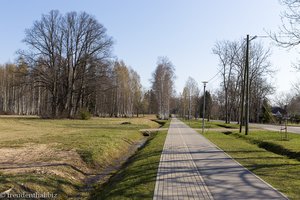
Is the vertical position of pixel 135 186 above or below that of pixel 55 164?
above

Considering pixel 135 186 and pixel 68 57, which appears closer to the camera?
pixel 135 186

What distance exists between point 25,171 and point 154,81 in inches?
2729

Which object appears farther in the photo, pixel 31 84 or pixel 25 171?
pixel 31 84

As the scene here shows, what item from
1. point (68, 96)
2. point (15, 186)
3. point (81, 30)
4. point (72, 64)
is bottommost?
point (15, 186)

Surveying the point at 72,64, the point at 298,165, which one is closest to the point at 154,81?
the point at 72,64

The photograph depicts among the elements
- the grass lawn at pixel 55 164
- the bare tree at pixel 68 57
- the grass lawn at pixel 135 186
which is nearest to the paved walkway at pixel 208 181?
the grass lawn at pixel 135 186

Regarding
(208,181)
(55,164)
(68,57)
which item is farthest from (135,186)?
(68,57)

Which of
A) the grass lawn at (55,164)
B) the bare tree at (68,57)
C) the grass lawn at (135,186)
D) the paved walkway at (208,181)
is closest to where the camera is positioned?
the paved walkway at (208,181)

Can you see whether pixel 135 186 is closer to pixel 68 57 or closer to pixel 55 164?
pixel 55 164

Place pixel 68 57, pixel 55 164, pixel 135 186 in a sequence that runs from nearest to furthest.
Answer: pixel 135 186 < pixel 55 164 < pixel 68 57

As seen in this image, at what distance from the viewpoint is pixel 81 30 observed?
6194 cm

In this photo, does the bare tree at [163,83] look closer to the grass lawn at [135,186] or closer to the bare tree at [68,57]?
the bare tree at [68,57]

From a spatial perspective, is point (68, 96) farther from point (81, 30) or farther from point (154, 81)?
point (154, 81)

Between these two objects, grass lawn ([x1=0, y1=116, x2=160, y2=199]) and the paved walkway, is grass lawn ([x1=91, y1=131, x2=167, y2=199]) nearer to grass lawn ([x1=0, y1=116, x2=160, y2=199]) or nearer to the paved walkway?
the paved walkway
